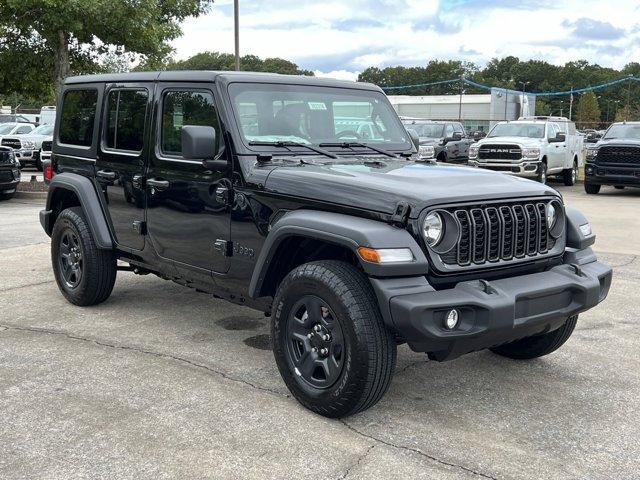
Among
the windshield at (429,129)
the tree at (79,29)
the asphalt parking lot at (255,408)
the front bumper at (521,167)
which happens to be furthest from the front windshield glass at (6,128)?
the asphalt parking lot at (255,408)

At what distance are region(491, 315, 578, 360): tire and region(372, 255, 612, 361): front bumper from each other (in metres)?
0.68

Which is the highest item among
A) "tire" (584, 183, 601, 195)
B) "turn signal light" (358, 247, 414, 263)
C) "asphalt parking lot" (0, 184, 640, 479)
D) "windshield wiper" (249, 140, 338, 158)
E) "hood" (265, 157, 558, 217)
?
"windshield wiper" (249, 140, 338, 158)

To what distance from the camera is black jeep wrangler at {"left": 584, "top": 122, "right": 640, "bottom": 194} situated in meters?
16.8

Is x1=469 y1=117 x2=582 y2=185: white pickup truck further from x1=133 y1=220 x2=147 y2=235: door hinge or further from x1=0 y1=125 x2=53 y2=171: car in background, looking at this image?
x1=133 y1=220 x2=147 y2=235: door hinge

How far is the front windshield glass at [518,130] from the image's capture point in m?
19.1

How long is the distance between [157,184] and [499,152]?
48.1 ft

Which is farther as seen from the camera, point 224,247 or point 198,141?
point 224,247

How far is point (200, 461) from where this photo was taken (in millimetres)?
3393

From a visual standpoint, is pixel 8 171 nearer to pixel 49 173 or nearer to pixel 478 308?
pixel 49 173

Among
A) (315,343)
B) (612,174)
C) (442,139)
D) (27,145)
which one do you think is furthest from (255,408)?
(27,145)

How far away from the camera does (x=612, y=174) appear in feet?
55.6

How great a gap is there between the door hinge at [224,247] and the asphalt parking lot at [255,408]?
0.76m

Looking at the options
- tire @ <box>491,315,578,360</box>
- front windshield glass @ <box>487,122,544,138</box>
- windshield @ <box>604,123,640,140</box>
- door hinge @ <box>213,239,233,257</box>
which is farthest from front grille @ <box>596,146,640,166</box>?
door hinge @ <box>213,239,233,257</box>

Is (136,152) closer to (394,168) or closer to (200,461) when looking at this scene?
(394,168)
